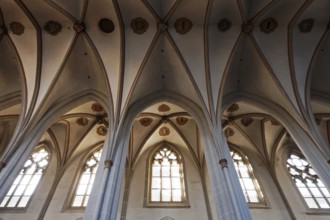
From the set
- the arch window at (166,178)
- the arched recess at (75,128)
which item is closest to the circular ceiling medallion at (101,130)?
the arched recess at (75,128)

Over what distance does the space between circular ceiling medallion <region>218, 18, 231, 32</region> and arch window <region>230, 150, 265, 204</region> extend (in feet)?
23.5

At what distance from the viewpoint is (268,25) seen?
10.4 m

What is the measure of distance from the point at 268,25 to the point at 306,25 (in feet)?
5.74

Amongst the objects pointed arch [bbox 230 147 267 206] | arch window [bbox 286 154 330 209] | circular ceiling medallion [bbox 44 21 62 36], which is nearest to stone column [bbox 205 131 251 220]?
pointed arch [bbox 230 147 267 206]

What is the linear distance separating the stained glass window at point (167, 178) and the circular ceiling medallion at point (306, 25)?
9.06 m

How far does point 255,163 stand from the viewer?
12.8m

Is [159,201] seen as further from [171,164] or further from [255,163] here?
[255,163]

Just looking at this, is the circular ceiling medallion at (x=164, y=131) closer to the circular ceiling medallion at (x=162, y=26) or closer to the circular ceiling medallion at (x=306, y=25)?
the circular ceiling medallion at (x=162, y=26)

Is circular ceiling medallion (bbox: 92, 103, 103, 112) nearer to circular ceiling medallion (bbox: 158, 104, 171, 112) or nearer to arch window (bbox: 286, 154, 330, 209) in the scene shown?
circular ceiling medallion (bbox: 158, 104, 171, 112)

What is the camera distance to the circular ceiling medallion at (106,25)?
33.4 ft

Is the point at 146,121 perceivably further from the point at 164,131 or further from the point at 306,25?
the point at 306,25

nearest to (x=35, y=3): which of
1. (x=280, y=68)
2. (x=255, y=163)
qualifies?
(x=280, y=68)

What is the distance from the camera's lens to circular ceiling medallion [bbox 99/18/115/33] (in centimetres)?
1019

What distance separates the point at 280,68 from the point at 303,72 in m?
1.03
